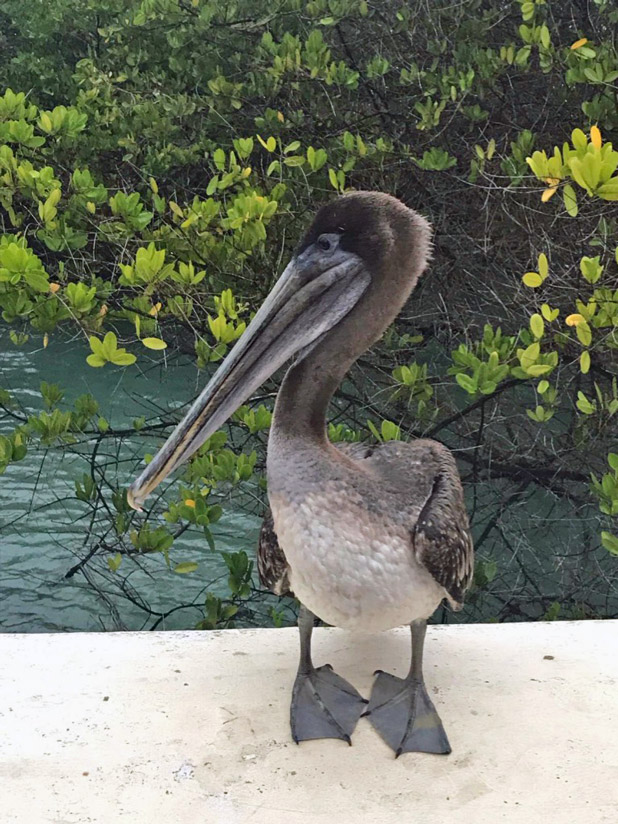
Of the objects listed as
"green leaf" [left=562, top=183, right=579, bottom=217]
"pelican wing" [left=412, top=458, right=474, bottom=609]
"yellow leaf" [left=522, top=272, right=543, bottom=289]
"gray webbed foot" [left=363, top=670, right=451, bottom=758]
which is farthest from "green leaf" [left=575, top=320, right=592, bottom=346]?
"gray webbed foot" [left=363, top=670, right=451, bottom=758]

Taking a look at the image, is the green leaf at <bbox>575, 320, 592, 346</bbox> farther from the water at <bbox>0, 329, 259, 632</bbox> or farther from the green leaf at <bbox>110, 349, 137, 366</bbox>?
the water at <bbox>0, 329, 259, 632</bbox>

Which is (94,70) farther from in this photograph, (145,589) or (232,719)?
(232,719)

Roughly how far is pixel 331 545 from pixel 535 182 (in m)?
1.73

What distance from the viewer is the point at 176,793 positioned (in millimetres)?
1631

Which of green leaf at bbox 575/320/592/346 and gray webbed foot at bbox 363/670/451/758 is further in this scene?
green leaf at bbox 575/320/592/346

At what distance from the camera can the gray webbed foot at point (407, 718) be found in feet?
5.79

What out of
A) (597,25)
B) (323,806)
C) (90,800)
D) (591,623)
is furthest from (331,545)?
(597,25)

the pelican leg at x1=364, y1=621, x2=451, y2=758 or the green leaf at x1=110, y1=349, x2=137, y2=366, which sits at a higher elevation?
the green leaf at x1=110, y1=349, x2=137, y2=366

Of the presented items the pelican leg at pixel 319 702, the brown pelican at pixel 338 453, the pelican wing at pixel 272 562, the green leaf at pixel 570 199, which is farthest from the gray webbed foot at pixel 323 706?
the green leaf at pixel 570 199

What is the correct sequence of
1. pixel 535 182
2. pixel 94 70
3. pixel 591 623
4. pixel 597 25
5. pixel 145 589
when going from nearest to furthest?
1. pixel 591 623
2. pixel 535 182
3. pixel 597 25
4. pixel 94 70
5. pixel 145 589

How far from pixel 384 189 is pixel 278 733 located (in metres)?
2.12

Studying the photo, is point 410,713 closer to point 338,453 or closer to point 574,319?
point 338,453

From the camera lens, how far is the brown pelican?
1.58 m

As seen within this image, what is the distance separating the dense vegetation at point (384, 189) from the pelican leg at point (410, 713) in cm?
65
